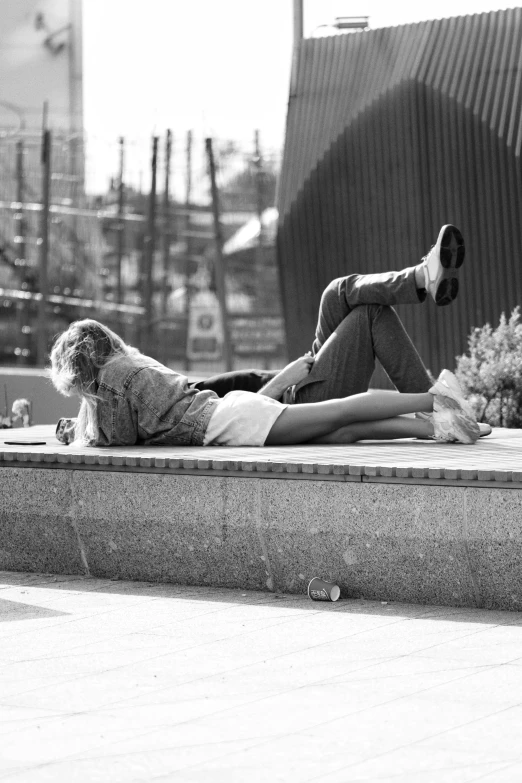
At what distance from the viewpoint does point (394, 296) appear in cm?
624

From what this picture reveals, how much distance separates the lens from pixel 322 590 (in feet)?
16.3

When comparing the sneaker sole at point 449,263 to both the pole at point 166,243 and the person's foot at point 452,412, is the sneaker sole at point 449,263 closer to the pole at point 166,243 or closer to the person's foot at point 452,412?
the person's foot at point 452,412

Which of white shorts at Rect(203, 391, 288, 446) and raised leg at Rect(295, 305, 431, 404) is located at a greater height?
raised leg at Rect(295, 305, 431, 404)

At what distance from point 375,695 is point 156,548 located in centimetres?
210

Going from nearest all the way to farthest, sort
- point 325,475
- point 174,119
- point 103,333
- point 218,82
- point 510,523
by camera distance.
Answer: point 510,523 → point 325,475 → point 103,333 → point 174,119 → point 218,82

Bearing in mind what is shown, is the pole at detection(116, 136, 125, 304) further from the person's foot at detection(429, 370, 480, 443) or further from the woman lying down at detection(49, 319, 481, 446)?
the person's foot at detection(429, 370, 480, 443)

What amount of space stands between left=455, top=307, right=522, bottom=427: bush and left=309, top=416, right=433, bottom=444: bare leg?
2.66 m

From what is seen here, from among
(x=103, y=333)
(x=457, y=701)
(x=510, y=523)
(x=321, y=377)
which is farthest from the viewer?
(x=321, y=377)

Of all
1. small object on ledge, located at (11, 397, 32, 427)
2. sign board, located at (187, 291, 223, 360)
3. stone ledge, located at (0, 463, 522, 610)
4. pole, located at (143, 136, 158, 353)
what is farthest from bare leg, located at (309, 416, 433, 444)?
pole, located at (143, 136, 158, 353)

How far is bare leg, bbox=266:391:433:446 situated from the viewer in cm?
598

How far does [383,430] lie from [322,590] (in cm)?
136

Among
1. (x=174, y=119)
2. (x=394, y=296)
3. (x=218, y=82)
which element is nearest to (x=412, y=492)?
(x=394, y=296)

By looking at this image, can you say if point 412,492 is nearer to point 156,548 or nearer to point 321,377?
point 156,548

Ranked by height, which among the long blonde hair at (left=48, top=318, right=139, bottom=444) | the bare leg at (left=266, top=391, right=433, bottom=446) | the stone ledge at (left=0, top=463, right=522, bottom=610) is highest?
the long blonde hair at (left=48, top=318, right=139, bottom=444)
